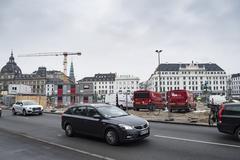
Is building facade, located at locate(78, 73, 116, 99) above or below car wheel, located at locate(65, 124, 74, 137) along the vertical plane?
above

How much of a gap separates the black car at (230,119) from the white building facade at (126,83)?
15168 centimetres

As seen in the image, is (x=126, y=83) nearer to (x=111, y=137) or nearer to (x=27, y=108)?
(x=27, y=108)

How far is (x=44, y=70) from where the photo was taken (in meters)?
166

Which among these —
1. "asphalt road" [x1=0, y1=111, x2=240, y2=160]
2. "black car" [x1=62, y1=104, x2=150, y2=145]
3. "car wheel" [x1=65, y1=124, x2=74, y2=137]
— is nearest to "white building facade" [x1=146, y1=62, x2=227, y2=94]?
"car wheel" [x1=65, y1=124, x2=74, y2=137]

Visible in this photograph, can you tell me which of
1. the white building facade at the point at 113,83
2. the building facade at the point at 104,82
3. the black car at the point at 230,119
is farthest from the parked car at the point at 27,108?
the building facade at the point at 104,82

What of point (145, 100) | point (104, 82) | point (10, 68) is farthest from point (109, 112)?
point (10, 68)

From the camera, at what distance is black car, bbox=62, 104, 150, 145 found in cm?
880

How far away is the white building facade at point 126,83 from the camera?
16288 cm

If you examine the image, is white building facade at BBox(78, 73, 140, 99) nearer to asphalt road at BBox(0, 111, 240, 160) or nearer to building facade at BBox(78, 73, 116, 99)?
building facade at BBox(78, 73, 116, 99)

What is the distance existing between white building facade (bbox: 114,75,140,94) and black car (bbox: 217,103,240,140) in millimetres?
151675

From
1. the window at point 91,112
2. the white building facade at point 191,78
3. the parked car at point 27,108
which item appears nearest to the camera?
the window at point 91,112

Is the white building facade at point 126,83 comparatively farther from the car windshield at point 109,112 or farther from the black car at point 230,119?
the black car at point 230,119

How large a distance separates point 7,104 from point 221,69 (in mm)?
138199

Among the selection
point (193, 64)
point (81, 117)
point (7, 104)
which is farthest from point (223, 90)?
point (81, 117)
